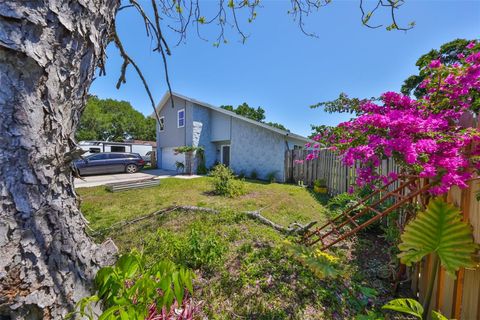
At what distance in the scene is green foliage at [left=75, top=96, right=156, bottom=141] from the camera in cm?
2471

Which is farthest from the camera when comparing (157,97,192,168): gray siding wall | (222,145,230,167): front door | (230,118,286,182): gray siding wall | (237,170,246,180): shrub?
(157,97,192,168): gray siding wall

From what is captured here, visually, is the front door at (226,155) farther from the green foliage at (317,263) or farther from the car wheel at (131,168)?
the green foliage at (317,263)

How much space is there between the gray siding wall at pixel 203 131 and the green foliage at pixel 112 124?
1539 centimetres

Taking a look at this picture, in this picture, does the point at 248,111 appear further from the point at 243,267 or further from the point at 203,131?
the point at 243,267

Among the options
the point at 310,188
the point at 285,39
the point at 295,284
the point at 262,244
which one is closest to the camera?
the point at 295,284

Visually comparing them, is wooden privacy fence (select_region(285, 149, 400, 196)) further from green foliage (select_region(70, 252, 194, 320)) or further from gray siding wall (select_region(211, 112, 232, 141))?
green foliage (select_region(70, 252, 194, 320))

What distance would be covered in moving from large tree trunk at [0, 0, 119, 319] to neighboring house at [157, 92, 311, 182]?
31.8 ft

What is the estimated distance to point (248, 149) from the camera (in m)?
11.9

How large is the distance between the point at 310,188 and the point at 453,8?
22.8 feet

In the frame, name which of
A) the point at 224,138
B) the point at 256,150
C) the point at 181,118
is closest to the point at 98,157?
the point at 181,118

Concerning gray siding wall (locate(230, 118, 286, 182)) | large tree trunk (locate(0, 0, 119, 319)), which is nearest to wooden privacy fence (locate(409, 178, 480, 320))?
large tree trunk (locate(0, 0, 119, 319))

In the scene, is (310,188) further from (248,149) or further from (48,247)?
(48,247)

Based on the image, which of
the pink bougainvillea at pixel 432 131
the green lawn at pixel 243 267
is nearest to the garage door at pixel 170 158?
the green lawn at pixel 243 267

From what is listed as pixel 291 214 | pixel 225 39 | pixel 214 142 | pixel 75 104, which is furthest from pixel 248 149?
pixel 75 104
